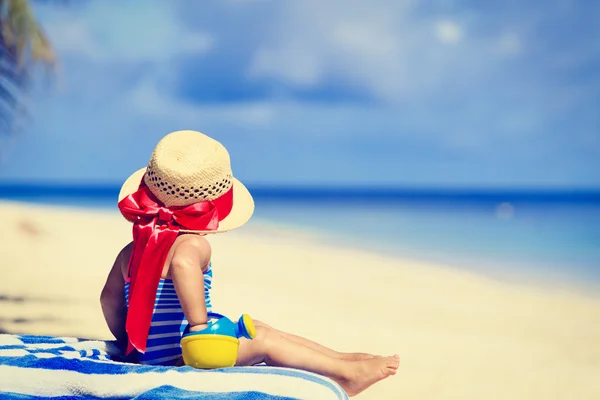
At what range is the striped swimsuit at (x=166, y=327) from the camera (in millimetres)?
2754

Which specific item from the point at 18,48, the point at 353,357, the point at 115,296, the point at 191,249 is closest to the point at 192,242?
the point at 191,249

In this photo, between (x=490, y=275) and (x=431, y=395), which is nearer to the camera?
(x=431, y=395)

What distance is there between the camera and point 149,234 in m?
2.74

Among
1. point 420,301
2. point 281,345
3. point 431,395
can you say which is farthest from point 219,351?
point 420,301

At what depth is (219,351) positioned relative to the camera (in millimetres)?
2584

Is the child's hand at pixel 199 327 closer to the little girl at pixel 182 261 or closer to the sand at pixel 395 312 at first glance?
the little girl at pixel 182 261

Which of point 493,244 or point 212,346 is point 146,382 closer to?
point 212,346

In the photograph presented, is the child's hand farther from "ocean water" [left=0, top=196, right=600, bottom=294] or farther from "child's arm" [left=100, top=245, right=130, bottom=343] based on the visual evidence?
"ocean water" [left=0, top=196, right=600, bottom=294]

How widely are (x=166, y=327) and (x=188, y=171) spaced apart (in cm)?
63

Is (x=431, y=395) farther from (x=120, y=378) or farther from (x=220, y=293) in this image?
A: (x=220, y=293)

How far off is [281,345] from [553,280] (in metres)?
7.30

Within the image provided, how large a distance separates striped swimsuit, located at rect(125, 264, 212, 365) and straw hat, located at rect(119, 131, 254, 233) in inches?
11.8

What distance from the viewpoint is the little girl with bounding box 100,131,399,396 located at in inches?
105

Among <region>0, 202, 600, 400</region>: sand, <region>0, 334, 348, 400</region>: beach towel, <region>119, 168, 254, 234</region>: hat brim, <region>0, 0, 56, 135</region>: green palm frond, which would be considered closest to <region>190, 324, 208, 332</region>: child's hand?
<region>0, 334, 348, 400</region>: beach towel
